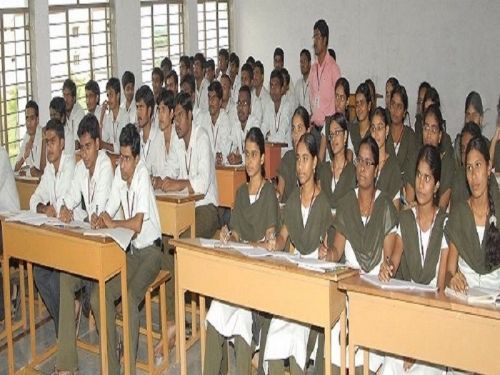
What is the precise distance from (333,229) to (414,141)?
6.32 feet

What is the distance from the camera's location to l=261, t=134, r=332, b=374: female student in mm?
4082

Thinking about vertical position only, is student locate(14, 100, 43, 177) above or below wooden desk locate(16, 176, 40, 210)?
above

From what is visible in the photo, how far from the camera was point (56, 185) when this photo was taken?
17.3 ft

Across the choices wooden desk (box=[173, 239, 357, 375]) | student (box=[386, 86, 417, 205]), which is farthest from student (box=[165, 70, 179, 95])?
wooden desk (box=[173, 239, 357, 375])

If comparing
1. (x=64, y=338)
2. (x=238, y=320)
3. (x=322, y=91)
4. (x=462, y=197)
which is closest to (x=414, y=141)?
(x=462, y=197)

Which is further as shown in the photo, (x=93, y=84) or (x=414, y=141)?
(x=93, y=84)

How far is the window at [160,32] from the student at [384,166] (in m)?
4.80

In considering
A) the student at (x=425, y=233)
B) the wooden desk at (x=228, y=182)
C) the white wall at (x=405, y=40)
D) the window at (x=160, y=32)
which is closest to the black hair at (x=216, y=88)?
the wooden desk at (x=228, y=182)

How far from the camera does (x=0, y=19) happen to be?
7770 millimetres

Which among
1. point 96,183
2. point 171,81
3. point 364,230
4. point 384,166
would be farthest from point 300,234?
point 171,81

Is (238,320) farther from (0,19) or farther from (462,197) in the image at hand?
(0,19)

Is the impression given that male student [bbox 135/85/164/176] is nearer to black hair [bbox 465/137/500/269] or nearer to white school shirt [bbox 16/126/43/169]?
white school shirt [bbox 16/126/43/169]

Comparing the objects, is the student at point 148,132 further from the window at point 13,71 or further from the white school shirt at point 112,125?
the window at point 13,71

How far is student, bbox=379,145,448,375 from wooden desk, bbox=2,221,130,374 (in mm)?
1417
